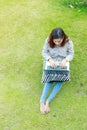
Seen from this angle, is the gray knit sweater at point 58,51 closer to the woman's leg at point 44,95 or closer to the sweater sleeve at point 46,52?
the sweater sleeve at point 46,52

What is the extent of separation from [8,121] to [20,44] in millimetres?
1795

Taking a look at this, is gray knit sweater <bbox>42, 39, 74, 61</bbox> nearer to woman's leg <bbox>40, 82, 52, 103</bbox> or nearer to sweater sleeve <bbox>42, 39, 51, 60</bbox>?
sweater sleeve <bbox>42, 39, 51, 60</bbox>

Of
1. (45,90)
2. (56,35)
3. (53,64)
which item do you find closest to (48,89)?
(45,90)

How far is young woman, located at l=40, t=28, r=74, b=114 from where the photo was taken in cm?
499

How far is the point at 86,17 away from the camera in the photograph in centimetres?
690

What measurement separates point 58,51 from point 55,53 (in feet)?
0.17

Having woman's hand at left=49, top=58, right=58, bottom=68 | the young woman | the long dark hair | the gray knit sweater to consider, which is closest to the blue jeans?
the young woman

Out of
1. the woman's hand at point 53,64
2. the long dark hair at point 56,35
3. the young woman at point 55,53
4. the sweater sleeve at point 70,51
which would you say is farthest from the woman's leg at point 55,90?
the long dark hair at point 56,35

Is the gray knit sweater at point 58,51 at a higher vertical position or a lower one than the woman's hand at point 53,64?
higher

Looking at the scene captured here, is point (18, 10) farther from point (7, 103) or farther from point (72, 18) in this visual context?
point (7, 103)

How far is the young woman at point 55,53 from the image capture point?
16.4ft

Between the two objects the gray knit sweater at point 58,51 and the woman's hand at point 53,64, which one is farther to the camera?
the gray knit sweater at point 58,51

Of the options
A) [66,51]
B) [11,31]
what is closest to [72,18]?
[11,31]

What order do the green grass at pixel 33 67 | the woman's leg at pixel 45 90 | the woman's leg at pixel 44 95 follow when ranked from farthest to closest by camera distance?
the woman's leg at pixel 45 90, the woman's leg at pixel 44 95, the green grass at pixel 33 67
